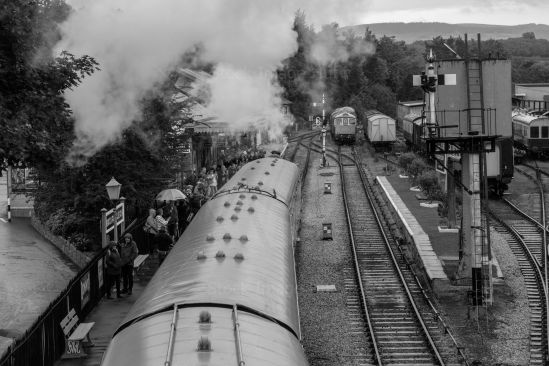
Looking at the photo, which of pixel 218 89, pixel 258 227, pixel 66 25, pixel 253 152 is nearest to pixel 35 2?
pixel 66 25

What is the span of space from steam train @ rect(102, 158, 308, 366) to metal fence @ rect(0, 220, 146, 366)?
2.01 meters

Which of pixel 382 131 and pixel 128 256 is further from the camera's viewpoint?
pixel 382 131

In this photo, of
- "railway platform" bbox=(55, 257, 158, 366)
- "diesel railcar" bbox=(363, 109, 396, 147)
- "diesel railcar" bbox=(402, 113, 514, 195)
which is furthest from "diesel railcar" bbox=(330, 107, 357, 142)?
"railway platform" bbox=(55, 257, 158, 366)

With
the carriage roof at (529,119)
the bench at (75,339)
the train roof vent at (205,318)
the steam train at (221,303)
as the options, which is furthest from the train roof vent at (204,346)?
the carriage roof at (529,119)

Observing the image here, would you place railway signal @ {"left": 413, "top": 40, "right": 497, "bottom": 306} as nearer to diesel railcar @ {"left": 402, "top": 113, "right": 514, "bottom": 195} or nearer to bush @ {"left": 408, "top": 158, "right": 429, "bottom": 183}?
diesel railcar @ {"left": 402, "top": 113, "right": 514, "bottom": 195}

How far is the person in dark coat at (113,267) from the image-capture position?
1572cm

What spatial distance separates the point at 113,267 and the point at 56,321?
311 centimetres

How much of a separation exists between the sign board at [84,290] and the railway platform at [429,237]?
7946mm

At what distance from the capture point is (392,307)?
17375 mm

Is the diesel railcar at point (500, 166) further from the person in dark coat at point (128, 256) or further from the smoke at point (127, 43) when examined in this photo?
the person in dark coat at point (128, 256)

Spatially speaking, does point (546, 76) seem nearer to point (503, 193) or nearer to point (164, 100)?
point (503, 193)

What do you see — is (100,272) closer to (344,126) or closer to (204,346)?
(204,346)

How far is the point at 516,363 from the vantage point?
45.4 feet

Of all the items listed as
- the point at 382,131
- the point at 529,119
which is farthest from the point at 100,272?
the point at 382,131
